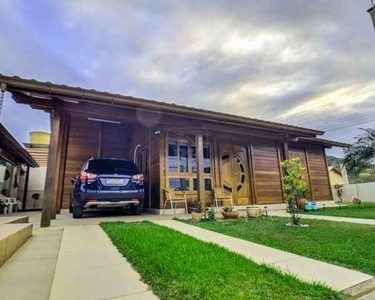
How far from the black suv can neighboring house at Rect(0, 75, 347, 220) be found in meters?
0.77

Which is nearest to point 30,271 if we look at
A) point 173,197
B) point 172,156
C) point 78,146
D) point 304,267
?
point 304,267

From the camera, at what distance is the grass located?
1359mm

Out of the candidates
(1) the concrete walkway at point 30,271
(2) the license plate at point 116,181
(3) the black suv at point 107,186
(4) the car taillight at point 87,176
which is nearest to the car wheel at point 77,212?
(3) the black suv at point 107,186

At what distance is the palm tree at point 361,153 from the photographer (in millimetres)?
11000

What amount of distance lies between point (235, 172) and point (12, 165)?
10.6m

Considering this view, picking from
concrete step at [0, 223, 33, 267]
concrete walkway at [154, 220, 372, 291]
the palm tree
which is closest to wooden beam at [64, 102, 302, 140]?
concrete step at [0, 223, 33, 267]

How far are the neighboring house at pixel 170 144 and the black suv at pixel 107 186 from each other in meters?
0.77

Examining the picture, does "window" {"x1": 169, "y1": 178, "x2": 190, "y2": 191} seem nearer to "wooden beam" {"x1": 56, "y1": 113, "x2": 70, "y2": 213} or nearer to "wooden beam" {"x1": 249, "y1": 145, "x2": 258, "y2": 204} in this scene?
"wooden beam" {"x1": 249, "y1": 145, "x2": 258, "y2": 204}

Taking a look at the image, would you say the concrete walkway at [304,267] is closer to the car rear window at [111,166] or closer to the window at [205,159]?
the car rear window at [111,166]

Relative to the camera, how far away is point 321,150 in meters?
11.0

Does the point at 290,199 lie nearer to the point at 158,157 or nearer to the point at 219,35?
the point at 158,157

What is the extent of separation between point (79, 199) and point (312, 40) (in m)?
9.37

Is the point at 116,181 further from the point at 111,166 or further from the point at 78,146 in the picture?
the point at 78,146

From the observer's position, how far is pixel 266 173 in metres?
8.79
